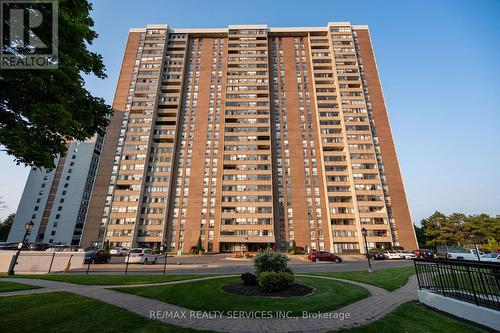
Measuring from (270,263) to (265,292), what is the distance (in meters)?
1.62

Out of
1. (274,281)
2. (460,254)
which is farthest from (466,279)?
(460,254)

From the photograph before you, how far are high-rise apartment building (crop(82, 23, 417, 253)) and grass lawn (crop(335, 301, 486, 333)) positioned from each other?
4756 centimetres

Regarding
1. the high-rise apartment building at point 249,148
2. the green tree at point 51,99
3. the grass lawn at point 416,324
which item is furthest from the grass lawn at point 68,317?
the high-rise apartment building at point 249,148

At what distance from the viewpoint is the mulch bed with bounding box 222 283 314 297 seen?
36.3ft

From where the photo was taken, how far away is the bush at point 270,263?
12.5 meters

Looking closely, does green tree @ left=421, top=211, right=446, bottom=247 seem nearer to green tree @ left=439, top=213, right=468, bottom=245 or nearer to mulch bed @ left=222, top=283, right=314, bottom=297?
green tree @ left=439, top=213, right=468, bottom=245

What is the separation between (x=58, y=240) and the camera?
77.1 meters

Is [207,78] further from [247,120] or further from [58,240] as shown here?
[58,240]

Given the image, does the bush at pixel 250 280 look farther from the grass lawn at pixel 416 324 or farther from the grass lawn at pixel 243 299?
the grass lawn at pixel 416 324

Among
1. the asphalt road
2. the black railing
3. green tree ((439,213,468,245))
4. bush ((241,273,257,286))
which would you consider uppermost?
green tree ((439,213,468,245))

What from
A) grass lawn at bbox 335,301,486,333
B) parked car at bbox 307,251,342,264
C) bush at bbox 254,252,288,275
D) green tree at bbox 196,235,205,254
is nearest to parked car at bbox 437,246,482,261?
parked car at bbox 307,251,342,264

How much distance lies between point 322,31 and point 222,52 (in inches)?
1470

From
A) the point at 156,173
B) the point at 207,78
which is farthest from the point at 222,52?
the point at 156,173

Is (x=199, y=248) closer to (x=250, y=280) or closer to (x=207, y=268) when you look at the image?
(x=207, y=268)
